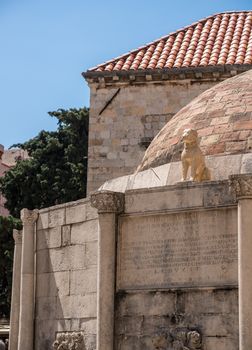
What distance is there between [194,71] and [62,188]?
13.4 metres

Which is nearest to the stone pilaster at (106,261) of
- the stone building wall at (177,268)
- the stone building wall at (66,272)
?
the stone building wall at (177,268)

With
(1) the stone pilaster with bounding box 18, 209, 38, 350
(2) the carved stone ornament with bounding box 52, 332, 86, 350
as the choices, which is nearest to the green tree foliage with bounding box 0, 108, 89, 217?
(1) the stone pilaster with bounding box 18, 209, 38, 350

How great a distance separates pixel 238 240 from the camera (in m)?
9.77

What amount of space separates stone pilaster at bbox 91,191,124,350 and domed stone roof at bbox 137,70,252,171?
200cm

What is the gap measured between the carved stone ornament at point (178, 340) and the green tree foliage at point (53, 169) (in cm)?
2413

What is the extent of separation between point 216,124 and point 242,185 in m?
3.26

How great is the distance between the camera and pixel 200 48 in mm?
24859

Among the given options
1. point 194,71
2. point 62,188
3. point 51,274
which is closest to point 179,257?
point 51,274

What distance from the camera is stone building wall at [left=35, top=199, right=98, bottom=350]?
1145 centimetres

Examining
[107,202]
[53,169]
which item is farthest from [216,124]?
[53,169]

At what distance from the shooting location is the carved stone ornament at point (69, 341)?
446 inches

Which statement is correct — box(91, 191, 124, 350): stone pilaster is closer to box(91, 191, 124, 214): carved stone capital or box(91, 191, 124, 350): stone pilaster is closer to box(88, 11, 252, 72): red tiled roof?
box(91, 191, 124, 214): carved stone capital

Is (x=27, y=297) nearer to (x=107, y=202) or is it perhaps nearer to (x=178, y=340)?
(x=107, y=202)

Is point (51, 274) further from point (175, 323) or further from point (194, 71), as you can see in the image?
point (194, 71)
